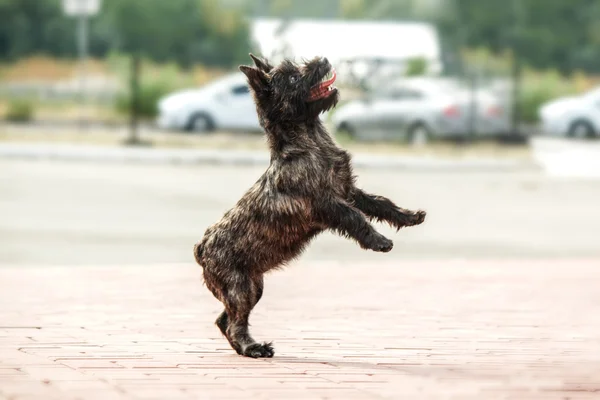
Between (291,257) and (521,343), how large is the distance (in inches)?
57.6

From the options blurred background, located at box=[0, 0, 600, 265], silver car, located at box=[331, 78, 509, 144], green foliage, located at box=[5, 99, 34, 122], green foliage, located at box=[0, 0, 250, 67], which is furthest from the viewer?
green foliage, located at box=[0, 0, 250, 67]

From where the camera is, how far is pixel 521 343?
650 cm

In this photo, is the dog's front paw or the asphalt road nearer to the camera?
the dog's front paw

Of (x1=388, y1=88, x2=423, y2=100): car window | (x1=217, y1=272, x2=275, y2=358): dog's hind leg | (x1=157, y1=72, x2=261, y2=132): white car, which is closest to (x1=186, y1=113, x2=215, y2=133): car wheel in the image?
(x1=157, y1=72, x2=261, y2=132): white car

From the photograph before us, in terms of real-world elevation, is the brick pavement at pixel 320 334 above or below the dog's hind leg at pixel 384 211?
below

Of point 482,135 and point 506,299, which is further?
point 482,135

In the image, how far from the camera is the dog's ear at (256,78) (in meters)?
5.62

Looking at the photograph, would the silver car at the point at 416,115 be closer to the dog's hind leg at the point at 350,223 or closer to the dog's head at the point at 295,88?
the dog's head at the point at 295,88

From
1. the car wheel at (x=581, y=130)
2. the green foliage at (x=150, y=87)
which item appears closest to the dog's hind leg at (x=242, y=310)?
the green foliage at (x=150, y=87)

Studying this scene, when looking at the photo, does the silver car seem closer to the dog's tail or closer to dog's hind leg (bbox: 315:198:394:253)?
the dog's tail

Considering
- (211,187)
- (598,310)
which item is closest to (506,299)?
(598,310)

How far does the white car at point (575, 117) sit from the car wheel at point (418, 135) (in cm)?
467

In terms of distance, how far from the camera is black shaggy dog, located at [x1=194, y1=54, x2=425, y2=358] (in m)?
5.55

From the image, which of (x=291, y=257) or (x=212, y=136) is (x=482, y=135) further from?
(x=291, y=257)
